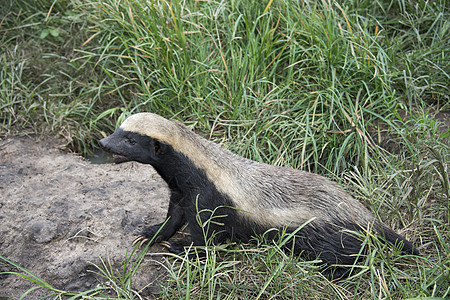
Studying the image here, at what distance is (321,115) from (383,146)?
73 centimetres

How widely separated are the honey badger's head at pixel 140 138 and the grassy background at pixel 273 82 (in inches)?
57.2

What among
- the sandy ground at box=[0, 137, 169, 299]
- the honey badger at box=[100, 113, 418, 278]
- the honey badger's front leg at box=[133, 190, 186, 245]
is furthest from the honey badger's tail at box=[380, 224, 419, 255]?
the sandy ground at box=[0, 137, 169, 299]

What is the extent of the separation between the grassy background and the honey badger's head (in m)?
1.45

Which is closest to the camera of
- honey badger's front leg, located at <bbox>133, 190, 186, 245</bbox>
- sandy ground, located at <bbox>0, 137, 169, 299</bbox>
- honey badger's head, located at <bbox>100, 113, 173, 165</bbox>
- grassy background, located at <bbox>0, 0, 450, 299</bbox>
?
honey badger's head, located at <bbox>100, 113, 173, 165</bbox>

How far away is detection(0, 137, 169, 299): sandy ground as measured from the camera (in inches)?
143

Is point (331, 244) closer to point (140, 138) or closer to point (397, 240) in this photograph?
point (397, 240)

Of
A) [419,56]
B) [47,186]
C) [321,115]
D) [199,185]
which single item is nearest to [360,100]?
[321,115]

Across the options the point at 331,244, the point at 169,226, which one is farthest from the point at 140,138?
the point at 331,244

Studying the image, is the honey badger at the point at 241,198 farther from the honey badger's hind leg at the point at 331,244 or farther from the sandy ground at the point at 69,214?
the sandy ground at the point at 69,214

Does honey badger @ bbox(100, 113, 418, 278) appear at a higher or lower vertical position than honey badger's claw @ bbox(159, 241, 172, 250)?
higher

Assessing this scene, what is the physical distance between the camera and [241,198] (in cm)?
364

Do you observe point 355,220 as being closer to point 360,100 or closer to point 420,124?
point 420,124

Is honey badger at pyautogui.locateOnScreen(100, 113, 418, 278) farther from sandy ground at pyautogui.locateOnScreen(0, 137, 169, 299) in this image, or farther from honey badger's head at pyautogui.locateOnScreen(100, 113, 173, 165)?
sandy ground at pyautogui.locateOnScreen(0, 137, 169, 299)

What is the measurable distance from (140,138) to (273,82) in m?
2.17
